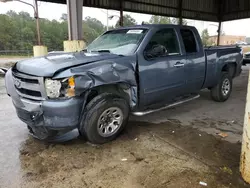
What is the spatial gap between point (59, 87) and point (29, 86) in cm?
53

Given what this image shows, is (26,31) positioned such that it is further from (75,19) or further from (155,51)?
(155,51)

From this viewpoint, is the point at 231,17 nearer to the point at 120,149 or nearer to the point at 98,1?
the point at 98,1

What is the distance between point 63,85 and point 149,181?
65.9 inches

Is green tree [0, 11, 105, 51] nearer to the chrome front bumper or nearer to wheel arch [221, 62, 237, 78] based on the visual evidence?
wheel arch [221, 62, 237, 78]

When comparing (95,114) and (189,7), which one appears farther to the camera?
(189,7)

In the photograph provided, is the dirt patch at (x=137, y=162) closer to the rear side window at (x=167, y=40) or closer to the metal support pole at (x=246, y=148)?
the metal support pole at (x=246, y=148)

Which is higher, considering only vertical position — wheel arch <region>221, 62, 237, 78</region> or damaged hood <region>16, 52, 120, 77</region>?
damaged hood <region>16, 52, 120, 77</region>

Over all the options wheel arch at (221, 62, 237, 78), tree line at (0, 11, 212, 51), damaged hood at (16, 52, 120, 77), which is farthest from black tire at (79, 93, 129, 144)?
tree line at (0, 11, 212, 51)

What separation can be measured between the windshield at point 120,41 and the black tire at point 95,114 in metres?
0.91

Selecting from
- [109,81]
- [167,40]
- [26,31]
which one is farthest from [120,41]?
[26,31]

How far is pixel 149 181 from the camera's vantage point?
2.75m

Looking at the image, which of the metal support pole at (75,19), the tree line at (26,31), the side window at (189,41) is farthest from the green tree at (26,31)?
the side window at (189,41)

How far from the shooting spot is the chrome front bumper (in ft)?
10.2

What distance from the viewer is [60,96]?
3166 millimetres
